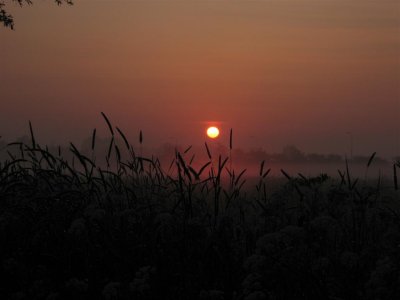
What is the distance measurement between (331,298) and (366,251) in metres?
0.78

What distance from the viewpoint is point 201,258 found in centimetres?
596

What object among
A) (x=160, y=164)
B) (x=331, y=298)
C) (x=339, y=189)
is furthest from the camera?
(x=160, y=164)

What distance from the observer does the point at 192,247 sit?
20.1 feet

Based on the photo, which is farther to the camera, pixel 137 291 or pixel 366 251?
pixel 366 251

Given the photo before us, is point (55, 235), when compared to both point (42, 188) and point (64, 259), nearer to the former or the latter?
point (64, 259)

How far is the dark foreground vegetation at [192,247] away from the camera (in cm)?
525

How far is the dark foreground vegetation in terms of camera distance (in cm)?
525

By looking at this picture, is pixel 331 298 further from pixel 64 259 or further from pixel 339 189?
pixel 64 259

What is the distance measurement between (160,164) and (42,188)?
5.45 feet

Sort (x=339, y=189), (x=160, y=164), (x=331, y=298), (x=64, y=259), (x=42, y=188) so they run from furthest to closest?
1. (x=160, y=164)
2. (x=42, y=188)
3. (x=339, y=189)
4. (x=64, y=259)
5. (x=331, y=298)

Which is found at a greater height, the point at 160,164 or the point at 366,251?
the point at 160,164

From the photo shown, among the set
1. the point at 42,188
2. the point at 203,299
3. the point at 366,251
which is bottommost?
the point at 203,299

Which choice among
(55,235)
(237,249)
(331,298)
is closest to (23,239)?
(55,235)

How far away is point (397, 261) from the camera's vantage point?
18.8 feet
